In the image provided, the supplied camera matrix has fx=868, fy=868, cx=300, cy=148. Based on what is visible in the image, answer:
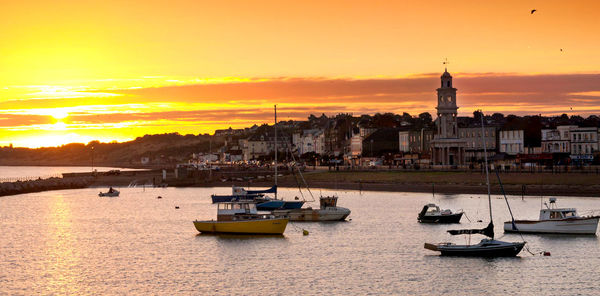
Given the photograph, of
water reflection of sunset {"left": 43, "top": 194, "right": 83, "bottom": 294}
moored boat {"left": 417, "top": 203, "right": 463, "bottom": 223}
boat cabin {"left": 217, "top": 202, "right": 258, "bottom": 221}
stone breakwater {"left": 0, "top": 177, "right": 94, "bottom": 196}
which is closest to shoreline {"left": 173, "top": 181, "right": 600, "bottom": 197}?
moored boat {"left": 417, "top": 203, "right": 463, "bottom": 223}

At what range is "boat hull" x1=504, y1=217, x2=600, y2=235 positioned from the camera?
64.1 meters

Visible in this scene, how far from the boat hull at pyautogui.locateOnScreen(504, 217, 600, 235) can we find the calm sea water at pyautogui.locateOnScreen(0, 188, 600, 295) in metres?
0.84

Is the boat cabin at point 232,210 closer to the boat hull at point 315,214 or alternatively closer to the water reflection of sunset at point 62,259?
the boat hull at point 315,214

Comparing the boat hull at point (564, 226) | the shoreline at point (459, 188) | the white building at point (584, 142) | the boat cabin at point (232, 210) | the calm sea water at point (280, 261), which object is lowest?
the calm sea water at point (280, 261)

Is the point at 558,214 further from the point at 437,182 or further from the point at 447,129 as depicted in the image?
the point at 447,129

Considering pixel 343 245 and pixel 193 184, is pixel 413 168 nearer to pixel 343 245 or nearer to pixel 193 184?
pixel 193 184

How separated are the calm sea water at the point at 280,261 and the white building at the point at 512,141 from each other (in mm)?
82209

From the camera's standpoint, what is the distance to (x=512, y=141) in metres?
172

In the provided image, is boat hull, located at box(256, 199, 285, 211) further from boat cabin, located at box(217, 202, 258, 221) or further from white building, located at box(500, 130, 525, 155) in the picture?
white building, located at box(500, 130, 525, 155)

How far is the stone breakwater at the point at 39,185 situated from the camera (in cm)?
14525

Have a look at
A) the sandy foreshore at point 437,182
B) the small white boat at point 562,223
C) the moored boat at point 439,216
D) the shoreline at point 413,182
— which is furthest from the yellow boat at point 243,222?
the sandy foreshore at point 437,182

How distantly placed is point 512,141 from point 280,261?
125 metres

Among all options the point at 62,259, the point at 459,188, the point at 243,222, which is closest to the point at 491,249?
the point at 243,222

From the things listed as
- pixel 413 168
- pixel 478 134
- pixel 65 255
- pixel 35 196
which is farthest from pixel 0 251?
pixel 478 134
